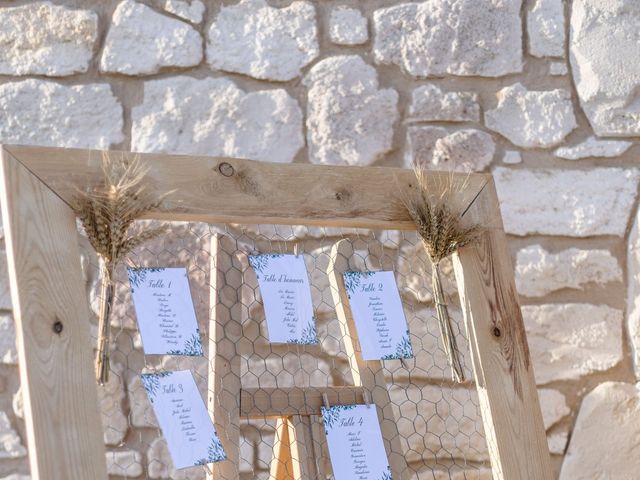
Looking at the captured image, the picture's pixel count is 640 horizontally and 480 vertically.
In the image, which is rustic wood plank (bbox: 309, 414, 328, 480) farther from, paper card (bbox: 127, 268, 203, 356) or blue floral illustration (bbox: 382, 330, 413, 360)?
paper card (bbox: 127, 268, 203, 356)

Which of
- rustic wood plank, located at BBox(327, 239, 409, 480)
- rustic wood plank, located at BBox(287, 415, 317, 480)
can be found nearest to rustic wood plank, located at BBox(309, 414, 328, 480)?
rustic wood plank, located at BBox(287, 415, 317, 480)

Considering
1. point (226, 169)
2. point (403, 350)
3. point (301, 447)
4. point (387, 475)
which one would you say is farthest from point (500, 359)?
point (226, 169)

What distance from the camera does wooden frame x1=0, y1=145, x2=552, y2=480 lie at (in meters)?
1.47

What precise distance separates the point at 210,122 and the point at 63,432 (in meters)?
1.10

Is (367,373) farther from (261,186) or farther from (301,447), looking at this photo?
(261,186)

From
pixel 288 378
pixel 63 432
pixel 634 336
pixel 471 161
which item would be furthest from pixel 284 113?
pixel 63 432

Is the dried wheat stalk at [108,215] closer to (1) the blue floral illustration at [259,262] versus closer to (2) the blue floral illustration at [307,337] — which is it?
(1) the blue floral illustration at [259,262]

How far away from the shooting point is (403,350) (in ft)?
5.95

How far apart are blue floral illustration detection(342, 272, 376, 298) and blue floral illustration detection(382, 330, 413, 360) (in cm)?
13

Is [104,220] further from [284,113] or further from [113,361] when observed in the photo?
[284,113]

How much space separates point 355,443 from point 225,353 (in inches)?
11.1

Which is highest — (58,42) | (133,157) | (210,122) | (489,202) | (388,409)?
(58,42)

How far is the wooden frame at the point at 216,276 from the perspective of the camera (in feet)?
4.83

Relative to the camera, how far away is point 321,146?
2.42 metres
